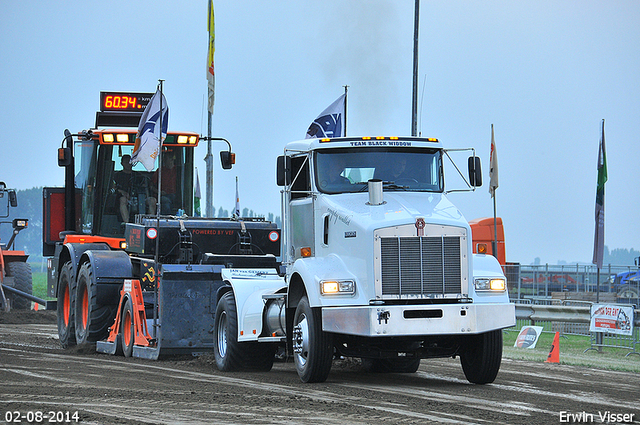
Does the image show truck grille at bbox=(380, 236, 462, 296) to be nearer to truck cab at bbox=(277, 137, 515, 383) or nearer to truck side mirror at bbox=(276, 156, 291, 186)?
truck cab at bbox=(277, 137, 515, 383)

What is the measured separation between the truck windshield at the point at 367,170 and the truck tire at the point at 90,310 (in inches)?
219

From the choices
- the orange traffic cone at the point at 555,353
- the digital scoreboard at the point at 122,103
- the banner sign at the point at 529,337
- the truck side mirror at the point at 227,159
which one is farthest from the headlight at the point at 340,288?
the banner sign at the point at 529,337

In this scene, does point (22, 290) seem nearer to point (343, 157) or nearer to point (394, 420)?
point (343, 157)

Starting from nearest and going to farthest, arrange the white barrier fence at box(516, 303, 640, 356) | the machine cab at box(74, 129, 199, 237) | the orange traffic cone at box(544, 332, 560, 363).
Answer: the orange traffic cone at box(544, 332, 560, 363) < the machine cab at box(74, 129, 199, 237) < the white barrier fence at box(516, 303, 640, 356)

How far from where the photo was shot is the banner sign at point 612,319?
56.3ft

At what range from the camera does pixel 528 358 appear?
53.4ft

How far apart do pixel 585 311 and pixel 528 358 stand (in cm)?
328

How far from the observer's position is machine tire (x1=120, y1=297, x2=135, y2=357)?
14.4 meters

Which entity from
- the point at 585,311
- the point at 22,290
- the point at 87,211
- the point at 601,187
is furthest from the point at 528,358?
the point at 22,290

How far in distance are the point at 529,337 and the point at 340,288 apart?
941 cm

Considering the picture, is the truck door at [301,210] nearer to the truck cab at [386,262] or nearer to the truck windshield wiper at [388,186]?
the truck cab at [386,262]

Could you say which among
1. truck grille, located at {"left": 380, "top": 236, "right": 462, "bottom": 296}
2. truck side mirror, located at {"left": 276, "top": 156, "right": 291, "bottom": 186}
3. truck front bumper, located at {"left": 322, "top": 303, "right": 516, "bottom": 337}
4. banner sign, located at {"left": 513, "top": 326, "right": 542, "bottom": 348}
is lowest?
banner sign, located at {"left": 513, "top": 326, "right": 542, "bottom": 348}

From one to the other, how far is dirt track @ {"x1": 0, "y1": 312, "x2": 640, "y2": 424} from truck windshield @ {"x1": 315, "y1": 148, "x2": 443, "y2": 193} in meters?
2.40

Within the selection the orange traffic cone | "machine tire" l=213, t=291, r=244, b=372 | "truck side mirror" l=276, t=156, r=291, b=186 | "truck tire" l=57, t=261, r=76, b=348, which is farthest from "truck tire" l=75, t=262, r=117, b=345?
the orange traffic cone
